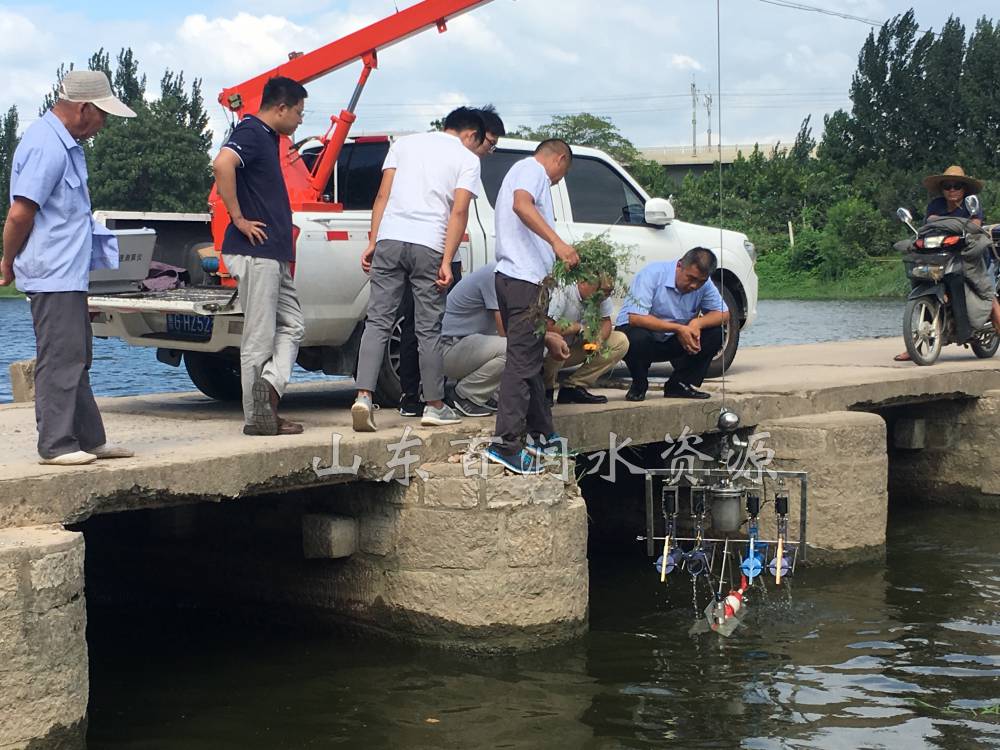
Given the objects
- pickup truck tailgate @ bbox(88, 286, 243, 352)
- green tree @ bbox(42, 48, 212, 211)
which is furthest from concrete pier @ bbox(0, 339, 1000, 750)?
green tree @ bbox(42, 48, 212, 211)

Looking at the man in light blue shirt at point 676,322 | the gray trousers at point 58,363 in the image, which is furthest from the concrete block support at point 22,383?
the gray trousers at point 58,363

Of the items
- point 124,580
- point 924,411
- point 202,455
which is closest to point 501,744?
point 202,455

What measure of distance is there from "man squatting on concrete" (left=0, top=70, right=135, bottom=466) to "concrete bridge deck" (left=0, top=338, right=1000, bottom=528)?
28 cm

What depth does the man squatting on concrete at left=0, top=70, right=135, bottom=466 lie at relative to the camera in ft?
19.6

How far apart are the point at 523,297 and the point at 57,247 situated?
2276 mm

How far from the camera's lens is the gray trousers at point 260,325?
Answer: 277 inches

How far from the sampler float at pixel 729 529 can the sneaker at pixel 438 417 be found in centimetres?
108

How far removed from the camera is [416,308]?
759 cm

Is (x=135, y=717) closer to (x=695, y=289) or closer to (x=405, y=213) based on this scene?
(x=405, y=213)

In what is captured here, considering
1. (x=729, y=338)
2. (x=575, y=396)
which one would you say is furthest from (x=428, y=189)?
(x=729, y=338)

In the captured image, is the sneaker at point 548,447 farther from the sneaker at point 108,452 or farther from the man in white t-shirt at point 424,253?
the sneaker at point 108,452

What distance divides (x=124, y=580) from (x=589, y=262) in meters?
3.50

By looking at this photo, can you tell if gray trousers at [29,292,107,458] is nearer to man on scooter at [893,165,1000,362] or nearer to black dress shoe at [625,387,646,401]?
black dress shoe at [625,387,646,401]

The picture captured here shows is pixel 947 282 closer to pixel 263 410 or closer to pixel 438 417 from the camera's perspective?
pixel 438 417
